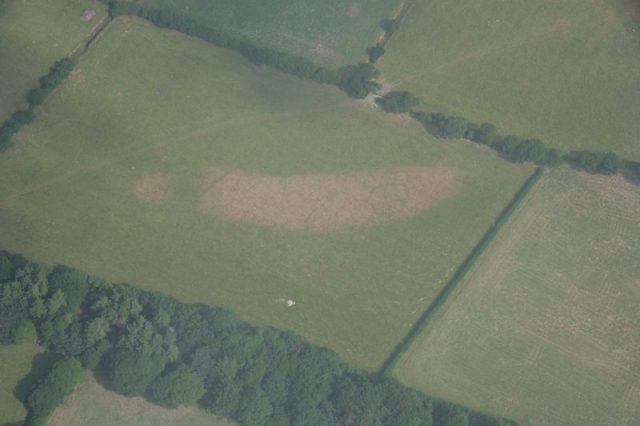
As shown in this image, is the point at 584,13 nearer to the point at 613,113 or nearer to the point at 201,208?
the point at 613,113

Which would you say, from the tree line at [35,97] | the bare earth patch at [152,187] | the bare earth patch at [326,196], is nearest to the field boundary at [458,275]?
the bare earth patch at [326,196]

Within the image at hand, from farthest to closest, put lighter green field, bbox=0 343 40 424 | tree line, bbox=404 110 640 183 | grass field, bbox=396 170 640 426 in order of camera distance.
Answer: tree line, bbox=404 110 640 183 < grass field, bbox=396 170 640 426 < lighter green field, bbox=0 343 40 424

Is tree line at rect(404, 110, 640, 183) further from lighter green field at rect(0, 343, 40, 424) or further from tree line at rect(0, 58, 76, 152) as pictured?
lighter green field at rect(0, 343, 40, 424)

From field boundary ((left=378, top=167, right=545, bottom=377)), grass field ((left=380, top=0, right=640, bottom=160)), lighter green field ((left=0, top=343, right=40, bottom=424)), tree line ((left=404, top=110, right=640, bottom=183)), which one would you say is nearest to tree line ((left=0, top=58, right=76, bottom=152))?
lighter green field ((left=0, top=343, right=40, bottom=424))

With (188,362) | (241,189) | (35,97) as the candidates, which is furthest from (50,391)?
(35,97)

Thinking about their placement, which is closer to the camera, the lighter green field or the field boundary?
the lighter green field

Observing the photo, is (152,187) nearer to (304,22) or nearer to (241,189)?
(241,189)
